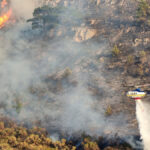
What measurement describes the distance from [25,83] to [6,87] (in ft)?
10.1

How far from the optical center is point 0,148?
941 inches

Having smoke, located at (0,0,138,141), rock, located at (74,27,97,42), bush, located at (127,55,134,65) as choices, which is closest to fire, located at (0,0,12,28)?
smoke, located at (0,0,138,141)

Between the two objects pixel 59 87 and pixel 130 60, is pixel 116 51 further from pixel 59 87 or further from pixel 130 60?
pixel 59 87

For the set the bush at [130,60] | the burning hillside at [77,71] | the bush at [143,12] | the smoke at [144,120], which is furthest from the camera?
the bush at [143,12]

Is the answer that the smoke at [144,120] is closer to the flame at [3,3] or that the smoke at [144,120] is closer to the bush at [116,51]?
the bush at [116,51]

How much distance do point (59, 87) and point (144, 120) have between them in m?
13.9

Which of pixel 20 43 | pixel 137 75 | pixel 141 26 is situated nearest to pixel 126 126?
pixel 137 75

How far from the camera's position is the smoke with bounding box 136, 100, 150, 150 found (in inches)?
960

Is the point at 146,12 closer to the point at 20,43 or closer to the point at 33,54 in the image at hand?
the point at 33,54

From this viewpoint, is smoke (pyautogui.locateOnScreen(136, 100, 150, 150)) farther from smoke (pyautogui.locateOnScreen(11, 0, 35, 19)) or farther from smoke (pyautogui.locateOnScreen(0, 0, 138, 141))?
smoke (pyautogui.locateOnScreen(11, 0, 35, 19))

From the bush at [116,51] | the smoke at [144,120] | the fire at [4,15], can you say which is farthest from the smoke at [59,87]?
the fire at [4,15]

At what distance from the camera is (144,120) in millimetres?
27000

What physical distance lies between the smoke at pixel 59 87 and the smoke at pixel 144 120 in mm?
1606

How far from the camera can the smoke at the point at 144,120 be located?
24384 millimetres
